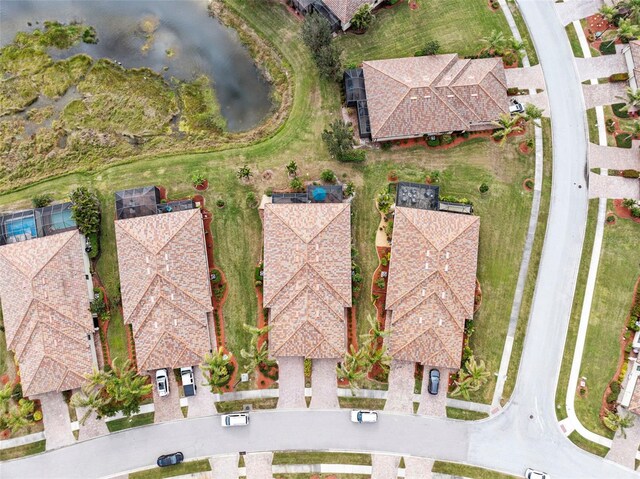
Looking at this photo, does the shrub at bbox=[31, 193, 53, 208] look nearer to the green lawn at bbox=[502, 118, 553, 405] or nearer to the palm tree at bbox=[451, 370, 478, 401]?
the palm tree at bbox=[451, 370, 478, 401]

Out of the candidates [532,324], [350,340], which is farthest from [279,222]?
[532,324]

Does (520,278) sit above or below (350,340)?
above

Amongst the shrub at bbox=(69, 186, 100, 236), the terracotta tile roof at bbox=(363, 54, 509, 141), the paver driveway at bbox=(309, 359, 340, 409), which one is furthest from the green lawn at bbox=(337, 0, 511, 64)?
the paver driveway at bbox=(309, 359, 340, 409)

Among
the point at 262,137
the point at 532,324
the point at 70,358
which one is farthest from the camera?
the point at 262,137

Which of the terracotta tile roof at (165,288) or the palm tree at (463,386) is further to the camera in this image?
the terracotta tile roof at (165,288)

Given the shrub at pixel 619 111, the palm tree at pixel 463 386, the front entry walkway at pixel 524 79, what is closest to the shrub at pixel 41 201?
the palm tree at pixel 463 386

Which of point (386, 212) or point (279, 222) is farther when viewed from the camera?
point (386, 212)

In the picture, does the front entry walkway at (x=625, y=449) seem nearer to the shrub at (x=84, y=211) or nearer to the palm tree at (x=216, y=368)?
the palm tree at (x=216, y=368)

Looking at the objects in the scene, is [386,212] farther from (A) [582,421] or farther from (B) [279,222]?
(A) [582,421]
